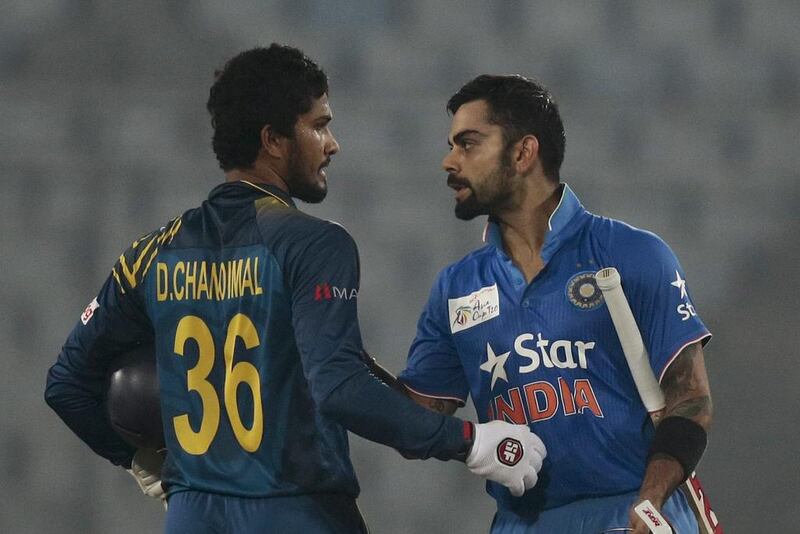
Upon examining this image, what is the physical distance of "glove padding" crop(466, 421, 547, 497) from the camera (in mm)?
1901

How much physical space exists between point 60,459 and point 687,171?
206cm

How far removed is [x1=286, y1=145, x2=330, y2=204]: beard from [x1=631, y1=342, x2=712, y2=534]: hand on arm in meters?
0.63

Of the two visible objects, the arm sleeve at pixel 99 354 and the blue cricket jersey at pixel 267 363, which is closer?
the blue cricket jersey at pixel 267 363

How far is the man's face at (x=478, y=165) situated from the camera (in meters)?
2.29

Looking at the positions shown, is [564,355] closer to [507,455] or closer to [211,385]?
[507,455]

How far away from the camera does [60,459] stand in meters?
3.76

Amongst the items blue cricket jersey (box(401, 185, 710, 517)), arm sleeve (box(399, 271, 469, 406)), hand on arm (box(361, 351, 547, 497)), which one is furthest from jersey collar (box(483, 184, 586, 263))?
hand on arm (box(361, 351, 547, 497))

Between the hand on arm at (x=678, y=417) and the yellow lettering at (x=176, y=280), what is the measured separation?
747 mm

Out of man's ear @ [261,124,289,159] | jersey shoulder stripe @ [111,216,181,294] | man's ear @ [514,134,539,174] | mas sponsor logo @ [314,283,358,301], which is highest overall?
man's ear @ [514,134,539,174]

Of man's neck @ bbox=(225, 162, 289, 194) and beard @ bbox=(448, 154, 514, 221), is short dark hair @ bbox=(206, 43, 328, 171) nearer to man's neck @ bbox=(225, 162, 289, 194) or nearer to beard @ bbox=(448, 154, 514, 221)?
man's neck @ bbox=(225, 162, 289, 194)

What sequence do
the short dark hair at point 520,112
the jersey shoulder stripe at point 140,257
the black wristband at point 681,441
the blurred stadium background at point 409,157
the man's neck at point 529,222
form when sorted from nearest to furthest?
1. the black wristband at point 681,441
2. the jersey shoulder stripe at point 140,257
3. the man's neck at point 529,222
4. the short dark hair at point 520,112
5. the blurred stadium background at point 409,157

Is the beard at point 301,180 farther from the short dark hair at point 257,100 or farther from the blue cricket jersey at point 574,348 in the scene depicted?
the blue cricket jersey at point 574,348

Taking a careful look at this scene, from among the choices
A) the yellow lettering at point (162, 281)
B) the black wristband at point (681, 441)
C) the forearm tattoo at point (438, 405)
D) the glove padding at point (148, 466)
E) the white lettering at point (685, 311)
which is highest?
the yellow lettering at point (162, 281)

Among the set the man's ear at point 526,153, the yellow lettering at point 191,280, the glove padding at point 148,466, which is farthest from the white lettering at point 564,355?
the glove padding at point 148,466
